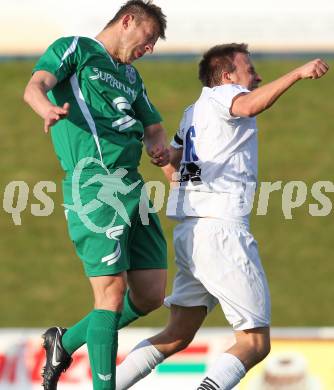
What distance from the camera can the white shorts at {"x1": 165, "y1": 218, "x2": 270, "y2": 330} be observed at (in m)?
Answer: 5.61

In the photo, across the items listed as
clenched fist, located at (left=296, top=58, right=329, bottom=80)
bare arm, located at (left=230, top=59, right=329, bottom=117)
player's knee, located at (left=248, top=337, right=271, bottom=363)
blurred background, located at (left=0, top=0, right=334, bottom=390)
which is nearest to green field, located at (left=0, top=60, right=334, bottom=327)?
blurred background, located at (left=0, top=0, right=334, bottom=390)

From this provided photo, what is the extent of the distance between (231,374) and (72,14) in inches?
303

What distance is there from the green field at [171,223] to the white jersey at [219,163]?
5874mm

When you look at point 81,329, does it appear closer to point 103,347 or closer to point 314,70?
point 103,347

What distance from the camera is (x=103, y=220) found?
5.61 m

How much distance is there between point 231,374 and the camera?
5652 millimetres

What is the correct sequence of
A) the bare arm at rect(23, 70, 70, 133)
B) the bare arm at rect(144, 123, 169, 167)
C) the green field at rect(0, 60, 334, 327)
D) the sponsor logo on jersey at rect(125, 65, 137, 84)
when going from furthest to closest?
the green field at rect(0, 60, 334, 327), the sponsor logo on jersey at rect(125, 65, 137, 84), the bare arm at rect(144, 123, 169, 167), the bare arm at rect(23, 70, 70, 133)

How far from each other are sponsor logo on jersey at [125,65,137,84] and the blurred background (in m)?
5.56

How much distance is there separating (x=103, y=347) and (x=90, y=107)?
3.65 ft

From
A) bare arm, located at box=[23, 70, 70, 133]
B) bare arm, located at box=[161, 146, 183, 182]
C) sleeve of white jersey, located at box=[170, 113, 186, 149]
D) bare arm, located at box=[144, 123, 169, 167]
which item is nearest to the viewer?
bare arm, located at box=[23, 70, 70, 133]

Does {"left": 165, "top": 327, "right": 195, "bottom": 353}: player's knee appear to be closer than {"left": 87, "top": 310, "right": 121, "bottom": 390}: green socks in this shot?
No

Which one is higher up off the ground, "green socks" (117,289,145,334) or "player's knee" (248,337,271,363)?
"green socks" (117,289,145,334)

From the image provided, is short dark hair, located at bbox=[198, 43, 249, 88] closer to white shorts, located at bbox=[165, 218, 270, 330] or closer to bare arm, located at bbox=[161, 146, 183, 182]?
bare arm, located at bbox=[161, 146, 183, 182]

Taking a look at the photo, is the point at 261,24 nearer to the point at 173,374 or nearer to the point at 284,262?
the point at 284,262
